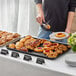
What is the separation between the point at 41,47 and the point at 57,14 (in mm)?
985

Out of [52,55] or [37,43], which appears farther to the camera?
[37,43]

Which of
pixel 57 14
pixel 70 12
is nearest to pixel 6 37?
pixel 57 14

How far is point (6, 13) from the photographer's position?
3932mm

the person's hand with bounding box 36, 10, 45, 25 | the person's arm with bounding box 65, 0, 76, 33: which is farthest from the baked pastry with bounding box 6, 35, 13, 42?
the person's arm with bounding box 65, 0, 76, 33

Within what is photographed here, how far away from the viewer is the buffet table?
1.56 meters

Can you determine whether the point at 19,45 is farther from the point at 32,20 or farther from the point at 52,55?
the point at 32,20

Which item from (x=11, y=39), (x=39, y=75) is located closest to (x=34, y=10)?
(x=11, y=39)

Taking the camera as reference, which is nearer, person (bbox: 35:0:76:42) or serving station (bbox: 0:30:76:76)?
serving station (bbox: 0:30:76:76)

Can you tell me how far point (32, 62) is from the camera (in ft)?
5.49

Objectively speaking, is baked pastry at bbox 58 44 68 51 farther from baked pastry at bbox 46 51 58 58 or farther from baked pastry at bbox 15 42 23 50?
baked pastry at bbox 15 42 23 50

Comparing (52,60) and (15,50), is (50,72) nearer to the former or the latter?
(52,60)

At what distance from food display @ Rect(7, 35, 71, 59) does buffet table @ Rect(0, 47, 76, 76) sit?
5cm

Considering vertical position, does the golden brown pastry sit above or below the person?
below

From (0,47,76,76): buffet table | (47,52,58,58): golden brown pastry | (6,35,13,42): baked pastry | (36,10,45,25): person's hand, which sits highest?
(36,10,45,25): person's hand
